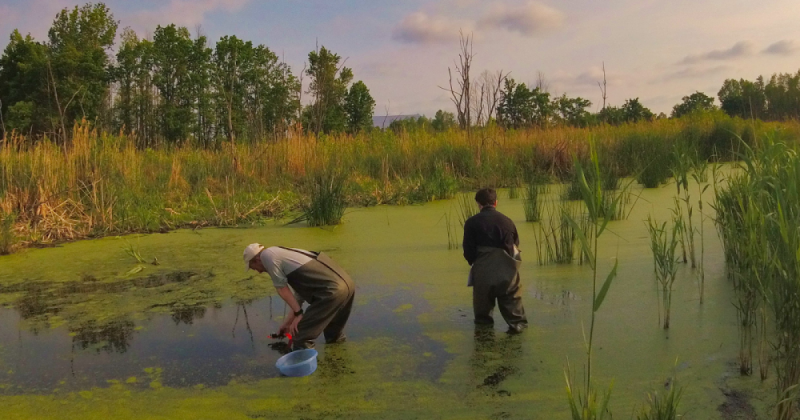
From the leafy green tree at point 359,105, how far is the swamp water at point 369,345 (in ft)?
79.8

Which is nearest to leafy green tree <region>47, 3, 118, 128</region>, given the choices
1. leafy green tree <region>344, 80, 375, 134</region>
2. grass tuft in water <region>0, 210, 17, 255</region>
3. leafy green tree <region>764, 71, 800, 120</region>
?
leafy green tree <region>344, 80, 375, 134</region>

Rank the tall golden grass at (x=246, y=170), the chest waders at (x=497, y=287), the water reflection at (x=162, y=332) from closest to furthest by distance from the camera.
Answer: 1. the water reflection at (x=162, y=332)
2. the chest waders at (x=497, y=287)
3. the tall golden grass at (x=246, y=170)

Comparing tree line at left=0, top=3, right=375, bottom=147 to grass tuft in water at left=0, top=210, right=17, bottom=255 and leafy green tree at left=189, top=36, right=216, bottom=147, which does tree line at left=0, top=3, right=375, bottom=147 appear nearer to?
leafy green tree at left=189, top=36, right=216, bottom=147

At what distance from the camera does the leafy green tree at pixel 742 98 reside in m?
20.0

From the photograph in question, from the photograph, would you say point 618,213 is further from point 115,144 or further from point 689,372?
point 115,144

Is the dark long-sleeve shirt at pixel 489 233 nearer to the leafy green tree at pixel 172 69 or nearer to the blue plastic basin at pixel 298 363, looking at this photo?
the blue plastic basin at pixel 298 363

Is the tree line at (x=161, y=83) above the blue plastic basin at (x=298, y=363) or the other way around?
above

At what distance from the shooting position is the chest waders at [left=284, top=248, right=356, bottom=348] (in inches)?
114

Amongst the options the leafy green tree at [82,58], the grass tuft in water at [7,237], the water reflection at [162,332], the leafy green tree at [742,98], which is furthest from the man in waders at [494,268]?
the leafy green tree at [82,58]

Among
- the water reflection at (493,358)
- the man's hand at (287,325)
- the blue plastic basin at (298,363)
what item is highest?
the man's hand at (287,325)

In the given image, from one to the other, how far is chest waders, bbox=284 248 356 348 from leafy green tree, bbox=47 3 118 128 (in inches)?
749

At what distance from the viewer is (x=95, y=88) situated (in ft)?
Result: 72.1

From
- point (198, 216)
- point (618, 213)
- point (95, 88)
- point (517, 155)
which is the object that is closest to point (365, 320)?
point (618, 213)

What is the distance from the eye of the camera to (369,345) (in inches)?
117
